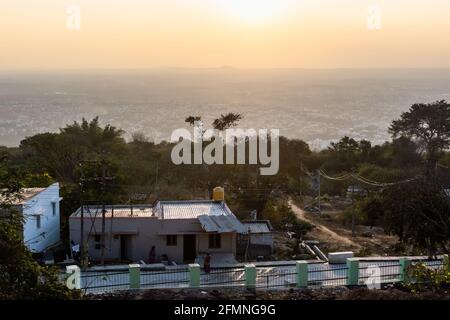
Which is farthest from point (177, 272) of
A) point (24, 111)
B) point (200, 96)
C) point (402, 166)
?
point (200, 96)

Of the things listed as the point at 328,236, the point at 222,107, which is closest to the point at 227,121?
the point at 328,236

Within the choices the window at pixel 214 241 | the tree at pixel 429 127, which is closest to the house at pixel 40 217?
the window at pixel 214 241

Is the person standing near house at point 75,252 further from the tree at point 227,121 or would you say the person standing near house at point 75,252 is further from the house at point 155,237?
the tree at point 227,121

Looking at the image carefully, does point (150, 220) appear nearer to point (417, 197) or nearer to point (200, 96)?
point (417, 197)

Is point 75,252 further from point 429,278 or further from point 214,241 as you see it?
point 429,278

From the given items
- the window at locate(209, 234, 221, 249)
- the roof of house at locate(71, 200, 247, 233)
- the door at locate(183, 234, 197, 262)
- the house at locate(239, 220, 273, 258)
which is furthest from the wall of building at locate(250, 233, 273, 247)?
the door at locate(183, 234, 197, 262)

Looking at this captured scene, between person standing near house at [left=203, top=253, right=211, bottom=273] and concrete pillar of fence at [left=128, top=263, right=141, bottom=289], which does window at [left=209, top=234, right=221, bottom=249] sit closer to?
person standing near house at [left=203, top=253, right=211, bottom=273]
